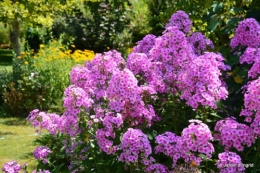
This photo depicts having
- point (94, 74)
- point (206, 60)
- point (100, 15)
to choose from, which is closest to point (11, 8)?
point (94, 74)

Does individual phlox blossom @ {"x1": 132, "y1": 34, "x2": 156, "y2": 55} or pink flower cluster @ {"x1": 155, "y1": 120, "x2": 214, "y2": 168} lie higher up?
individual phlox blossom @ {"x1": 132, "y1": 34, "x2": 156, "y2": 55}

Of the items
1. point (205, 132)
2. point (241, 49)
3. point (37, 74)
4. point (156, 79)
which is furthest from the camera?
point (37, 74)

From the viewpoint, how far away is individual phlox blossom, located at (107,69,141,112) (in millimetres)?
2859

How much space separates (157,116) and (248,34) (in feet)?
2.65

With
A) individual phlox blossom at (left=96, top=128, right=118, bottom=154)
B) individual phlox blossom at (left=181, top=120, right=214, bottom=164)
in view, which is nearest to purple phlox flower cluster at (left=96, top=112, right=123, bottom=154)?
individual phlox blossom at (left=96, top=128, right=118, bottom=154)

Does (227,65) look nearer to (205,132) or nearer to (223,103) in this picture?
(223,103)

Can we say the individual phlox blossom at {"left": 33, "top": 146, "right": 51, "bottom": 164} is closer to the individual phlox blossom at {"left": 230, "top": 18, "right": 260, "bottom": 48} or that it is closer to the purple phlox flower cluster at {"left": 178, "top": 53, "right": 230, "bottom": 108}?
the purple phlox flower cluster at {"left": 178, "top": 53, "right": 230, "bottom": 108}

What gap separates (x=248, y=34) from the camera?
323cm

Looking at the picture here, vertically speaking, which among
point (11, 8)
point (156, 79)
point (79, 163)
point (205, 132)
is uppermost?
point (11, 8)

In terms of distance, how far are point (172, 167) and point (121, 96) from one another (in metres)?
0.50

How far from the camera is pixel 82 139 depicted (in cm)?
315

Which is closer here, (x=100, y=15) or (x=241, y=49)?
(x=241, y=49)

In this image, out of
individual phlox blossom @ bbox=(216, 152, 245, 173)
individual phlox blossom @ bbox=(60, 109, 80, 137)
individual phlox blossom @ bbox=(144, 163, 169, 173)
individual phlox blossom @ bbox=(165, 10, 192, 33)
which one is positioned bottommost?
individual phlox blossom @ bbox=(144, 163, 169, 173)

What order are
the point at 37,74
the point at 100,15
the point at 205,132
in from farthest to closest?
the point at 100,15
the point at 37,74
the point at 205,132
